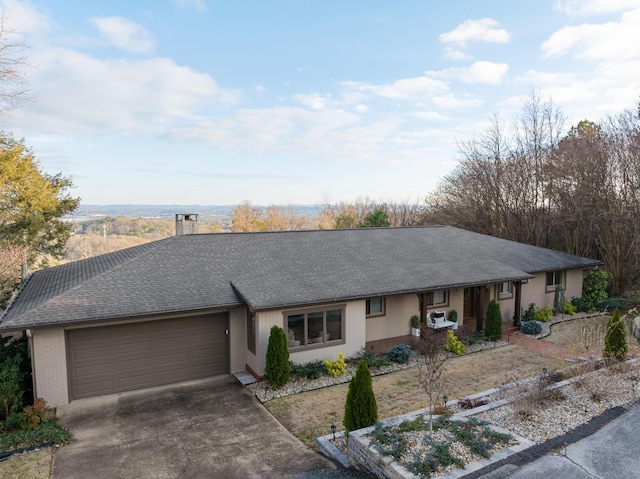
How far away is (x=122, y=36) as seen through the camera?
15.4 m

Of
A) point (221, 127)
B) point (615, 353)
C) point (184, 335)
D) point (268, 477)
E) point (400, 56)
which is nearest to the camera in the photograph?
point (268, 477)

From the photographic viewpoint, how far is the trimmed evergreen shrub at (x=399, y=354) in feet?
41.6

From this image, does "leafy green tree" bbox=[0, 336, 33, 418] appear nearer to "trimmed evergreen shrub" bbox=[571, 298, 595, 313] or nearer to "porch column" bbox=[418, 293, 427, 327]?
"porch column" bbox=[418, 293, 427, 327]

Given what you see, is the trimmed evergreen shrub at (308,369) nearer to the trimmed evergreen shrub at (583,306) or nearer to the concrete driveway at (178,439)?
the concrete driveway at (178,439)

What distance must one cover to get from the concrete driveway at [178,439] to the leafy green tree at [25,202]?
12534 mm

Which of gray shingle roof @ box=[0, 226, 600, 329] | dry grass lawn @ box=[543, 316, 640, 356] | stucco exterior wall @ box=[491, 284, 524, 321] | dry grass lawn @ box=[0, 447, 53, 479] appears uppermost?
gray shingle roof @ box=[0, 226, 600, 329]

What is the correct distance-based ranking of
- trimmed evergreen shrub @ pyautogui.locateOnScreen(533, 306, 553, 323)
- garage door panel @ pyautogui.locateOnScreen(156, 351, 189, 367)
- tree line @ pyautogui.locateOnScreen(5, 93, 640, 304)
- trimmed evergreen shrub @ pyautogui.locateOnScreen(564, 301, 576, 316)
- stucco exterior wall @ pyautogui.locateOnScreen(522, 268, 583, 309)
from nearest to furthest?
garage door panel @ pyautogui.locateOnScreen(156, 351, 189, 367), trimmed evergreen shrub @ pyautogui.locateOnScreen(533, 306, 553, 323), stucco exterior wall @ pyautogui.locateOnScreen(522, 268, 583, 309), trimmed evergreen shrub @ pyautogui.locateOnScreen(564, 301, 576, 316), tree line @ pyautogui.locateOnScreen(5, 93, 640, 304)

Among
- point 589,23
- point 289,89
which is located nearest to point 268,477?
point 589,23

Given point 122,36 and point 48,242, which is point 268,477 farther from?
point 48,242

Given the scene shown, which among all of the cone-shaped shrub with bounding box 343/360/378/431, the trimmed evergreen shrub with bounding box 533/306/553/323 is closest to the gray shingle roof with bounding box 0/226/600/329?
the trimmed evergreen shrub with bounding box 533/306/553/323

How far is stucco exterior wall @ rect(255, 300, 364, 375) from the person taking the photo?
1114cm

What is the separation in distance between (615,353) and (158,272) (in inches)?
511

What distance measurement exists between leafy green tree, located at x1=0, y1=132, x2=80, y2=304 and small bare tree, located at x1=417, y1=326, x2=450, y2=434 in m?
18.1

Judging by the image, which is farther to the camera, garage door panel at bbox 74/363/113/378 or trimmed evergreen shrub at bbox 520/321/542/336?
trimmed evergreen shrub at bbox 520/321/542/336
